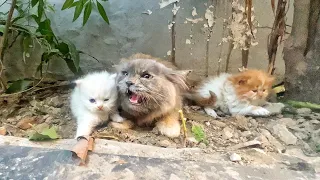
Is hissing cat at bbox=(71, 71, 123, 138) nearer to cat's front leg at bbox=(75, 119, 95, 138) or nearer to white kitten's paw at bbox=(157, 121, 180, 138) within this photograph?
cat's front leg at bbox=(75, 119, 95, 138)

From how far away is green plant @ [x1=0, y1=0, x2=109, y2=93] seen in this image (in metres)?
2.06

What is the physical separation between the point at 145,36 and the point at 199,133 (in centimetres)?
78

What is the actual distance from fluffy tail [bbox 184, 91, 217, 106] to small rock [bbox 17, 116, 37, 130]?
2.22 ft

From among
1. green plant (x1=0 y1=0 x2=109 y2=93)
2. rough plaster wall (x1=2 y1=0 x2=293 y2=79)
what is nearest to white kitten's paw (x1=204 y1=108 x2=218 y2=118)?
rough plaster wall (x1=2 y1=0 x2=293 y2=79)

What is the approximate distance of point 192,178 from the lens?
54.8 inches

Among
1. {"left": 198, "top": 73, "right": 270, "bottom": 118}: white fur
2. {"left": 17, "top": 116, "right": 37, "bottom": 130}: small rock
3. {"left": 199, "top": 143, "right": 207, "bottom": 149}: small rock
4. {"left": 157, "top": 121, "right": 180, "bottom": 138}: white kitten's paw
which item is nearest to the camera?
{"left": 199, "top": 143, "right": 207, "bottom": 149}: small rock

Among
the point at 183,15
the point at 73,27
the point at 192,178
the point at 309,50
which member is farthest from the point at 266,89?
the point at 73,27

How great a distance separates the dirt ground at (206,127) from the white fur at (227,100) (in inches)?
→ 1.4

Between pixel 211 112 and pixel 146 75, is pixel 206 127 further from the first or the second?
pixel 146 75

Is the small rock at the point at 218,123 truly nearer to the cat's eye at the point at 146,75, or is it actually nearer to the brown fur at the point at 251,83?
the brown fur at the point at 251,83

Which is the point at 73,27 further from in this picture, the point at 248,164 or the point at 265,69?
the point at 248,164

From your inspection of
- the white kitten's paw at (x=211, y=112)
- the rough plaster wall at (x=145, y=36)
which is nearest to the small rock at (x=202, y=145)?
the white kitten's paw at (x=211, y=112)

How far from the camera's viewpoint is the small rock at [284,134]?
175cm

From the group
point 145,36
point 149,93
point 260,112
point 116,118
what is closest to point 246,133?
point 260,112
